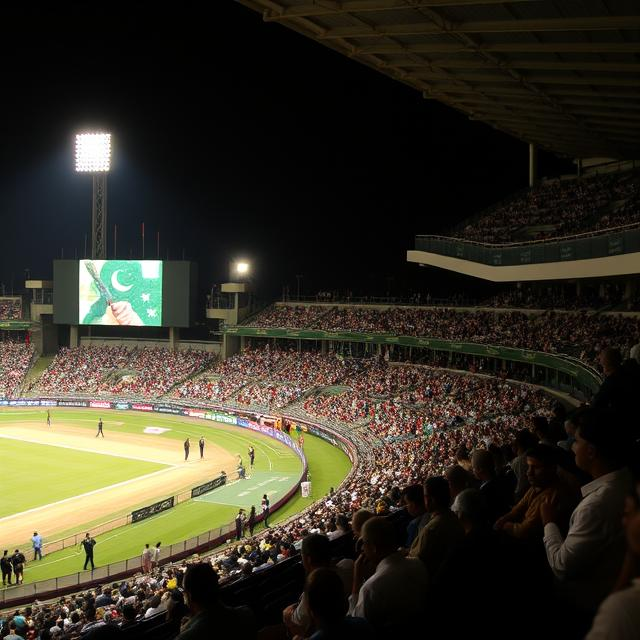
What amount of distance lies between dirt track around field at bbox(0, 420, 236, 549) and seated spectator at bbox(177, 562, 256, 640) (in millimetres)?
23644

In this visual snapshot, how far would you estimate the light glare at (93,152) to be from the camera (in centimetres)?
6209

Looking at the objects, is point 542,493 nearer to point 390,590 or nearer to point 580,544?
point 580,544

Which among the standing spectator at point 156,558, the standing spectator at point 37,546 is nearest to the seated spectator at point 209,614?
the standing spectator at point 156,558

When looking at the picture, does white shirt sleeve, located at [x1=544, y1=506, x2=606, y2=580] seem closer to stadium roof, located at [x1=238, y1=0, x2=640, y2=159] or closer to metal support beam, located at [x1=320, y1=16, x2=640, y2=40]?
stadium roof, located at [x1=238, y1=0, x2=640, y2=159]

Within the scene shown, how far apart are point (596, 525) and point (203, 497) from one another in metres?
28.5

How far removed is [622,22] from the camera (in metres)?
15.7

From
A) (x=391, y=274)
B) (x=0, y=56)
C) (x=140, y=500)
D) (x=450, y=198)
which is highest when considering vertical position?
(x=0, y=56)

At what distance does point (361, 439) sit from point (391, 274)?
2799cm

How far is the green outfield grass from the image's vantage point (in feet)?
78.6

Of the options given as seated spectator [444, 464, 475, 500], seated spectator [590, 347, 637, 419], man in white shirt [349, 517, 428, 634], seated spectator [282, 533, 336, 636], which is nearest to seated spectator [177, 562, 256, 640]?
seated spectator [282, 533, 336, 636]

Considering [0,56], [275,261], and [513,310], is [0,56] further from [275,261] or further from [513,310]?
[513,310]

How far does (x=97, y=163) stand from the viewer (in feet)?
205

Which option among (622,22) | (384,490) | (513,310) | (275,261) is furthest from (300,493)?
(275,261)

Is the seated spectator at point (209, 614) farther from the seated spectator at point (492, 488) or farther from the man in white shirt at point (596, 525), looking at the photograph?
the seated spectator at point (492, 488)
